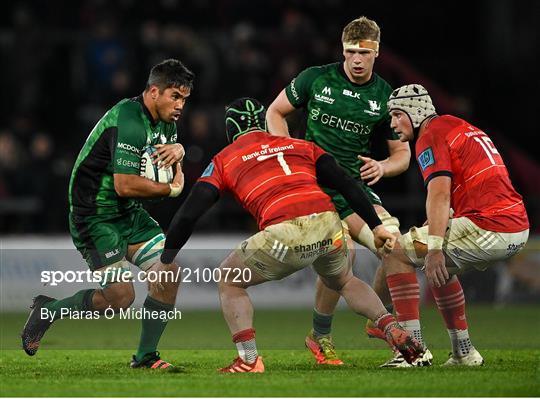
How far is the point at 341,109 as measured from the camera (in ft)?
36.4

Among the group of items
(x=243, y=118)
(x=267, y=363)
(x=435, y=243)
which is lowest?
(x=267, y=363)

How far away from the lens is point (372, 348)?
12.1m

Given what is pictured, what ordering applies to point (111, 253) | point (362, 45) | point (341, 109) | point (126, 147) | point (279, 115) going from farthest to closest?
point (279, 115) < point (341, 109) < point (362, 45) < point (111, 253) < point (126, 147)

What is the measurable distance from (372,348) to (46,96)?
29.4ft

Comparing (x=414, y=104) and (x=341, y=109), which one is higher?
(x=414, y=104)

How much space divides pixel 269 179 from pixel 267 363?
1880mm

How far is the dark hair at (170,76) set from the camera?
10305 millimetres

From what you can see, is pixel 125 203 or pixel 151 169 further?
pixel 125 203

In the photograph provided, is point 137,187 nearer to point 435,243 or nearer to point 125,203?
point 125,203

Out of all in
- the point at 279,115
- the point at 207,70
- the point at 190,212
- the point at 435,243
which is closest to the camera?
the point at 190,212

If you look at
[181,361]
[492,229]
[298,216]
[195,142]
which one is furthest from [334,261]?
[195,142]

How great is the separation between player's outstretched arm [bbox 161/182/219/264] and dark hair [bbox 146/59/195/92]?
4.09 feet

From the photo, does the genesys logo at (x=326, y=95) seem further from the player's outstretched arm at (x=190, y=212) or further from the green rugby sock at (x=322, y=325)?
the player's outstretched arm at (x=190, y=212)

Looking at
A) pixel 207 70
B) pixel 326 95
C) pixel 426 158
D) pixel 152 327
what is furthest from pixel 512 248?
pixel 207 70
